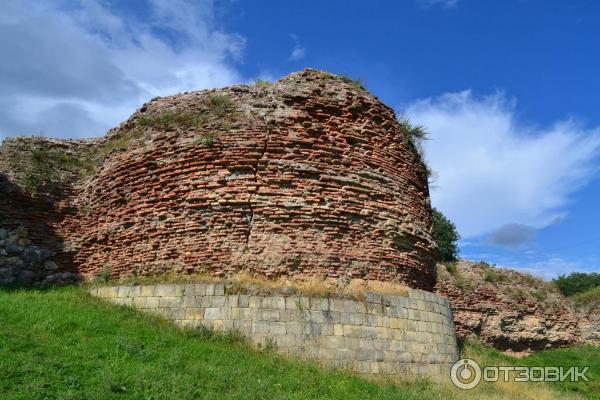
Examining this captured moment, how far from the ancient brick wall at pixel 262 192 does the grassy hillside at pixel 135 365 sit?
187cm

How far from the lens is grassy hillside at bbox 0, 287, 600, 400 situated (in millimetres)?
6617

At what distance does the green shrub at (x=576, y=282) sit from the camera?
73.6 ft

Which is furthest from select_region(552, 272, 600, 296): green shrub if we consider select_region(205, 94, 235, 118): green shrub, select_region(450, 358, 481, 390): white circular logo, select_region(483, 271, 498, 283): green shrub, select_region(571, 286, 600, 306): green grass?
select_region(205, 94, 235, 118): green shrub

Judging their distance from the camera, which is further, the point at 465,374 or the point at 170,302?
the point at 465,374

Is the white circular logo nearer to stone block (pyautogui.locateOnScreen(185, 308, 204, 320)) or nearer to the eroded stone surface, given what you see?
stone block (pyautogui.locateOnScreen(185, 308, 204, 320))

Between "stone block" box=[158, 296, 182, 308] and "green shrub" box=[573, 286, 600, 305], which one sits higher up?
"green shrub" box=[573, 286, 600, 305]

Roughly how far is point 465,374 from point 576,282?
16757mm

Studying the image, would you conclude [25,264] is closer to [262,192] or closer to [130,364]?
[262,192]

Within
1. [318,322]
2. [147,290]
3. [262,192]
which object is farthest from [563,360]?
[147,290]

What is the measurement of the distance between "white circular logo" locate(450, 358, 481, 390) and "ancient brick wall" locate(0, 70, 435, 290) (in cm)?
191

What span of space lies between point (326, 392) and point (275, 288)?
254 centimetres

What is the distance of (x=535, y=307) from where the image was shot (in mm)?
18562

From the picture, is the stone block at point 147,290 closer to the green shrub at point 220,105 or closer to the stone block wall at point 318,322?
the stone block wall at point 318,322

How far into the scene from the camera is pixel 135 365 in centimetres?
730
